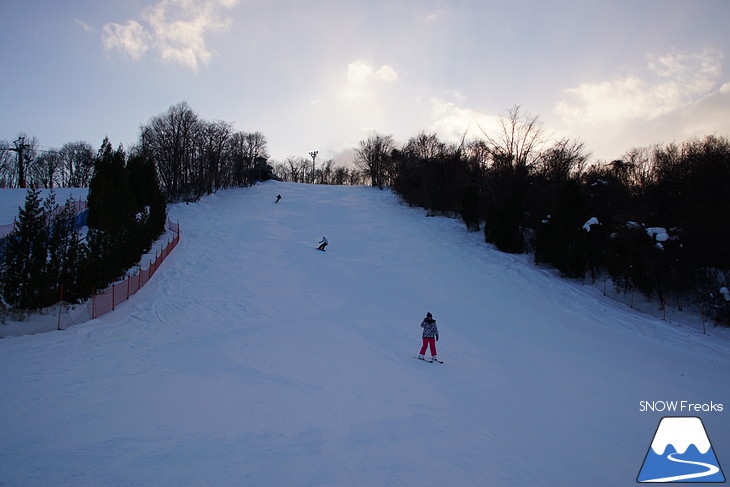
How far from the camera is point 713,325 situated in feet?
46.5

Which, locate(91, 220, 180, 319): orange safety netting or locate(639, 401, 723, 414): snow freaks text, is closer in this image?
locate(639, 401, 723, 414): snow freaks text

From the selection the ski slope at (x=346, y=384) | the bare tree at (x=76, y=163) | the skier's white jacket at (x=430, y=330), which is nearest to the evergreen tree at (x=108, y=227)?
the ski slope at (x=346, y=384)

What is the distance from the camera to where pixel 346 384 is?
356 inches

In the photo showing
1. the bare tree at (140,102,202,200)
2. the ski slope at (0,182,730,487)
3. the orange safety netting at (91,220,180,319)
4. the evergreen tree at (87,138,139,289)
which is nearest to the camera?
the ski slope at (0,182,730,487)

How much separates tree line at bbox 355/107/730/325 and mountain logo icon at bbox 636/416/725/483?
33.0ft

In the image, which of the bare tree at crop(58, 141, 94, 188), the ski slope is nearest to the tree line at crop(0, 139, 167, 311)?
the ski slope

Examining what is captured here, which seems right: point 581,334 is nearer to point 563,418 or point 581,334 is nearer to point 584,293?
point 584,293

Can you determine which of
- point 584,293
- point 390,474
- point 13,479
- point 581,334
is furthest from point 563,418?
point 584,293

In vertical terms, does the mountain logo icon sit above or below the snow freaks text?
above

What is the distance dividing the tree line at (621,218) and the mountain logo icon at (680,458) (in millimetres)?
10055

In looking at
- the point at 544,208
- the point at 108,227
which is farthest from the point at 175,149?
the point at 544,208

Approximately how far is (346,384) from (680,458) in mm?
6323

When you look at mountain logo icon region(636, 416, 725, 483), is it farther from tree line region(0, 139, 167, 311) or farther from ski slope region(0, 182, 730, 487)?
tree line region(0, 139, 167, 311)

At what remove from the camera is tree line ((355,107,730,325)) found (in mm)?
15234
